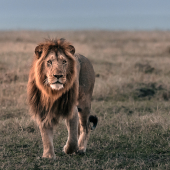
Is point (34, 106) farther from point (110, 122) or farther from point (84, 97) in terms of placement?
point (110, 122)

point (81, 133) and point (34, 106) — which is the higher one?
point (34, 106)

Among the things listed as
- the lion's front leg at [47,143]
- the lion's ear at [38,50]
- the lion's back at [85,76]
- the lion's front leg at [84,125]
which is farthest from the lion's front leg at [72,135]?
the lion's ear at [38,50]

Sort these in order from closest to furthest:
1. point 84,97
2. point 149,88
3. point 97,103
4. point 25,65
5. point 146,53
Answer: point 84,97 < point 97,103 < point 149,88 < point 25,65 < point 146,53

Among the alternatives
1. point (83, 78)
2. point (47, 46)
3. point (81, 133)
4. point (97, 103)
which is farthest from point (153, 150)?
point (97, 103)

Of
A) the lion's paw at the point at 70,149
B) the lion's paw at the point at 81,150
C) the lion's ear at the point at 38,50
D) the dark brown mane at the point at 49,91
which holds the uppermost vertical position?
the lion's ear at the point at 38,50

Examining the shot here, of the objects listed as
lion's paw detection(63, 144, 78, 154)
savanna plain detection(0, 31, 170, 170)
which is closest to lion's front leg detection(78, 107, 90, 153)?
savanna plain detection(0, 31, 170, 170)

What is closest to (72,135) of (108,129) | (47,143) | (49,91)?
(47,143)

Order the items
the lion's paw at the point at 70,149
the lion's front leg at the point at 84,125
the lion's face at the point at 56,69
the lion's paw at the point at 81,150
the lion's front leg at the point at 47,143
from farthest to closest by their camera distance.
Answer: the lion's front leg at the point at 84,125, the lion's paw at the point at 81,150, the lion's paw at the point at 70,149, the lion's front leg at the point at 47,143, the lion's face at the point at 56,69

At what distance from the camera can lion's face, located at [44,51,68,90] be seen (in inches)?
149

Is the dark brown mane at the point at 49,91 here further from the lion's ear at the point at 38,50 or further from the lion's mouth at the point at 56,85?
the lion's mouth at the point at 56,85

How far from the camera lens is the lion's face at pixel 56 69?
379cm

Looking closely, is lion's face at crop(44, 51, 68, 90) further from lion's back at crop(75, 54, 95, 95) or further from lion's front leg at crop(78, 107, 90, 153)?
lion's front leg at crop(78, 107, 90, 153)

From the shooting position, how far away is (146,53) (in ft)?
55.9

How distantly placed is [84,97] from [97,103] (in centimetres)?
258
